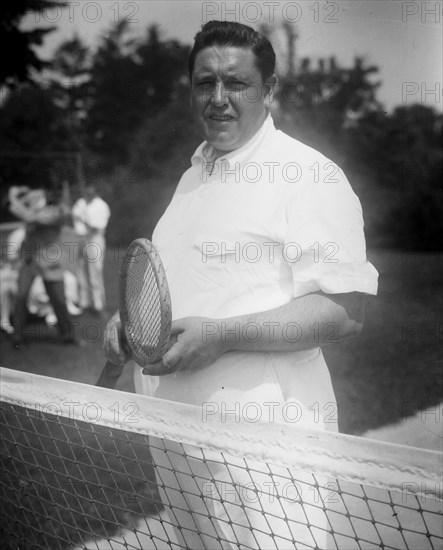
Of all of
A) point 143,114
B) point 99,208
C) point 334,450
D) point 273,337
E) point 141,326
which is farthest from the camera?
point 99,208

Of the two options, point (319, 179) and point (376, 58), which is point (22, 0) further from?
point (319, 179)

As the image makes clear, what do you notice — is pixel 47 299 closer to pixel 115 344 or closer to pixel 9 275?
pixel 9 275

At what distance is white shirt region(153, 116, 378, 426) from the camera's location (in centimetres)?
136

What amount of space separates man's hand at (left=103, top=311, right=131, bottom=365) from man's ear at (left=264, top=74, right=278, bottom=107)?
24.9 inches

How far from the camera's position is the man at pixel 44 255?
2.58m

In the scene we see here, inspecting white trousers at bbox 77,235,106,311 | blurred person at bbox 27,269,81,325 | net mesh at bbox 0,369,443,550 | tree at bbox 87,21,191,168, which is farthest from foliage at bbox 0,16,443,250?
net mesh at bbox 0,369,443,550

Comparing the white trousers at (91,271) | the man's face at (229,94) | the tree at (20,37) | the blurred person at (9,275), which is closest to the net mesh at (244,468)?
the white trousers at (91,271)

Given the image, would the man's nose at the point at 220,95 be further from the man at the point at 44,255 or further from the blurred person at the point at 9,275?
the blurred person at the point at 9,275

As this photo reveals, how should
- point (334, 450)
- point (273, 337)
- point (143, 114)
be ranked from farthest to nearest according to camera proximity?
point (143, 114) < point (273, 337) < point (334, 450)

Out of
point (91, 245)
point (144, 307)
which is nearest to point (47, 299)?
point (91, 245)

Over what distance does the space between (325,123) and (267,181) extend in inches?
15.5

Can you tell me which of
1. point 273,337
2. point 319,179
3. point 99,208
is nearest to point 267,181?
point 319,179

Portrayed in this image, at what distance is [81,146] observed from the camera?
7.98ft

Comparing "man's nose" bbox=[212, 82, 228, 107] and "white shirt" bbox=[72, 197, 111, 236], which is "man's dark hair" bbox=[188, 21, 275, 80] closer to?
"man's nose" bbox=[212, 82, 228, 107]
